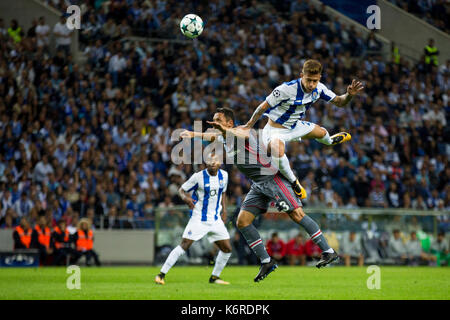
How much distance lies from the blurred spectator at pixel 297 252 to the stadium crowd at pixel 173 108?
176 centimetres

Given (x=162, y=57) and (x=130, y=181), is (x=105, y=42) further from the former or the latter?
(x=130, y=181)

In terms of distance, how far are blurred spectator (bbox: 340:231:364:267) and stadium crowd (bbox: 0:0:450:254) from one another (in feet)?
4.46

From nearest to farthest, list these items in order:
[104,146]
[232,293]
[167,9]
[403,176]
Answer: [232,293] → [104,146] → [403,176] → [167,9]

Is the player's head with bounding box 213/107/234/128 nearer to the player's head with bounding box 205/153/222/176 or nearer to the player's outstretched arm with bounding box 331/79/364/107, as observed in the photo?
the player's outstretched arm with bounding box 331/79/364/107

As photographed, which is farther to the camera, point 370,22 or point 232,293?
point 370,22

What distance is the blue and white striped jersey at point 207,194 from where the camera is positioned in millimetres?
13250

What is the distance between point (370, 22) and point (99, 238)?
14750mm

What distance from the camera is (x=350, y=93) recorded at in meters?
10.9

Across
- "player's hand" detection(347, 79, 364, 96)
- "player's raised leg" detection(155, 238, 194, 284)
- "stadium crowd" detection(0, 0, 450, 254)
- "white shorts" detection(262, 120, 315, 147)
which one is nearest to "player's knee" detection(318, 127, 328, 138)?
"white shorts" detection(262, 120, 315, 147)

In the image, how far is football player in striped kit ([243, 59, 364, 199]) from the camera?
420 inches

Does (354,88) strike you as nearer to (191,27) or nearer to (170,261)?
(170,261)

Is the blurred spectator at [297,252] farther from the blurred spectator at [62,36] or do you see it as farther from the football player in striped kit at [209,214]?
the blurred spectator at [62,36]

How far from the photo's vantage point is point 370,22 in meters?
28.7

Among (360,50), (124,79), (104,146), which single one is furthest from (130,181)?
(360,50)
